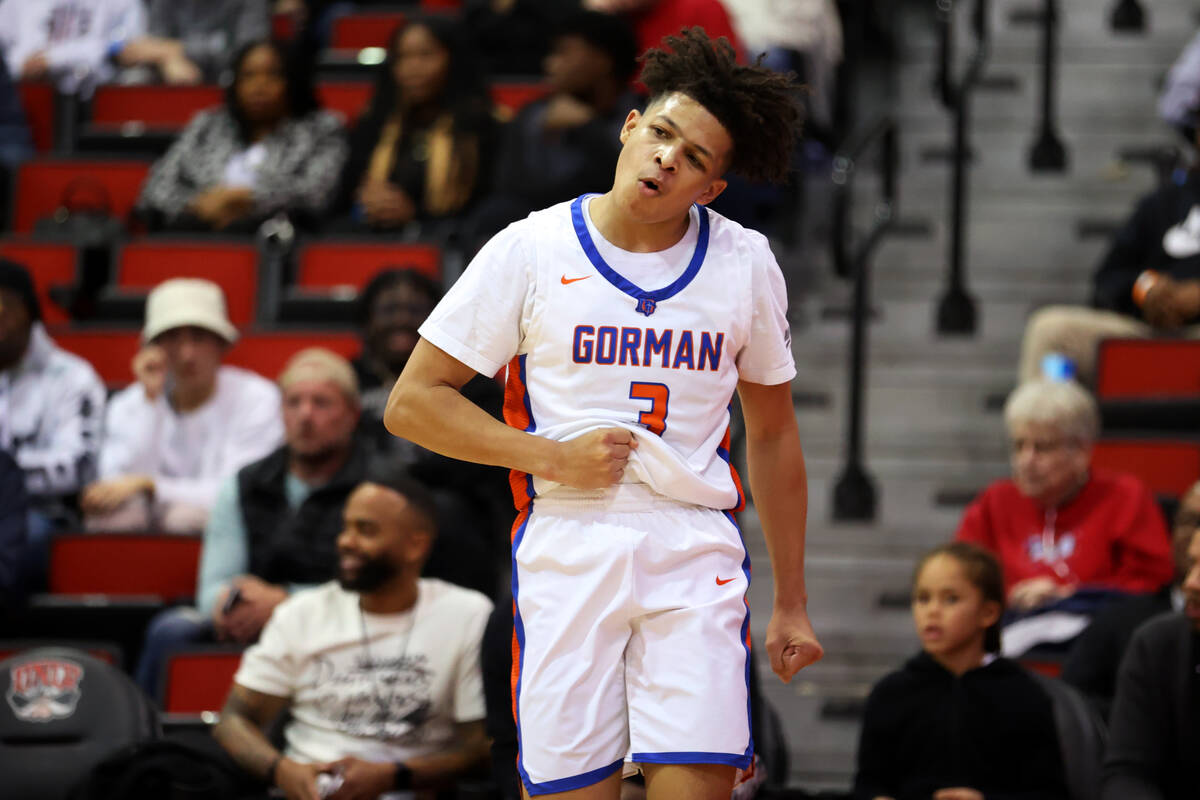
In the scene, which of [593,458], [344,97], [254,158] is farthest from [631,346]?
[344,97]

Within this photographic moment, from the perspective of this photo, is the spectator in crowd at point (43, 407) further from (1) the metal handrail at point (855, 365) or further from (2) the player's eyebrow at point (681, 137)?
(2) the player's eyebrow at point (681, 137)

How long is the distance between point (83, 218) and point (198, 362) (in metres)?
1.53

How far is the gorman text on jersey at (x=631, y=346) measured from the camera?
2727 millimetres

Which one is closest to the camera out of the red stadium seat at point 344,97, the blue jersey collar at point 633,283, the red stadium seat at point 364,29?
the blue jersey collar at point 633,283

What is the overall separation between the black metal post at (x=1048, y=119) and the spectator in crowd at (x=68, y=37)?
4512 mm

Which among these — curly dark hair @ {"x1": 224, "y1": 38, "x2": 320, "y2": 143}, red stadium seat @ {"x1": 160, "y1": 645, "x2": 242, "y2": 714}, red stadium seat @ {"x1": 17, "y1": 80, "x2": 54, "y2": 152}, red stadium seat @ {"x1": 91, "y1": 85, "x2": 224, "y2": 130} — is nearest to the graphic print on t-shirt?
red stadium seat @ {"x1": 160, "y1": 645, "x2": 242, "y2": 714}

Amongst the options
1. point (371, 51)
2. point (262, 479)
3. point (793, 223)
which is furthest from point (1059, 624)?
point (371, 51)

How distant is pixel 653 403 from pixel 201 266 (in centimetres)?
436

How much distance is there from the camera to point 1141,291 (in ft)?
20.1

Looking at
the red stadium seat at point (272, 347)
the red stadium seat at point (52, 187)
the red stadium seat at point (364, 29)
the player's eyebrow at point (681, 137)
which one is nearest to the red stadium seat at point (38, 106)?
the red stadium seat at point (52, 187)

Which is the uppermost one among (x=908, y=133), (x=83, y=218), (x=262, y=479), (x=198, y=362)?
(x=908, y=133)

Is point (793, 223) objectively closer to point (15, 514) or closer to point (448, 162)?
point (448, 162)

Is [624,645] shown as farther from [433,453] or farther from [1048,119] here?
[1048,119]

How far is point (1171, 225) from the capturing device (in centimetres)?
637
